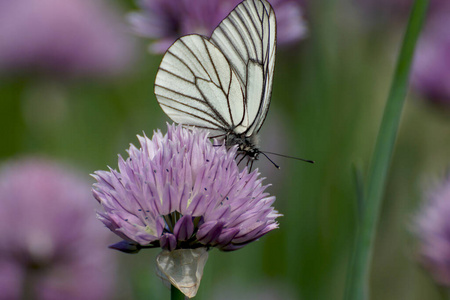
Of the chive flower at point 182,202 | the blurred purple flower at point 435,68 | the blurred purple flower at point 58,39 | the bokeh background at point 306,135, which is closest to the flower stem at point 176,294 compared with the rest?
the chive flower at point 182,202

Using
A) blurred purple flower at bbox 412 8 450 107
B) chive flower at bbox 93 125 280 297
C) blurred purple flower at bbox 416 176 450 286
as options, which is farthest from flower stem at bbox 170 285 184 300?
blurred purple flower at bbox 412 8 450 107

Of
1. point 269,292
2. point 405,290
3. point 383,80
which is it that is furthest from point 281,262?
point 383,80

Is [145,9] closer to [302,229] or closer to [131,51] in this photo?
[302,229]

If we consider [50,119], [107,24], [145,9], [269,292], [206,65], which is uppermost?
[107,24]

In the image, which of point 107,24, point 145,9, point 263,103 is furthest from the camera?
point 107,24

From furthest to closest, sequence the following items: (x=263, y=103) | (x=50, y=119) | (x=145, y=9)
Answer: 1. (x=50, y=119)
2. (x=145, y=9)
3. (x=263, y=103)

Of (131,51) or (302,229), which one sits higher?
(131,51)

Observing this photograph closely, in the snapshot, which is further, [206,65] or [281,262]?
[281,262]

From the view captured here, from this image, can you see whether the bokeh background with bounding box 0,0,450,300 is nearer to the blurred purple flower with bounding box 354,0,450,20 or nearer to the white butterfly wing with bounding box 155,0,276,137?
the blurred purple flower with bounding box 354,0,450,20
